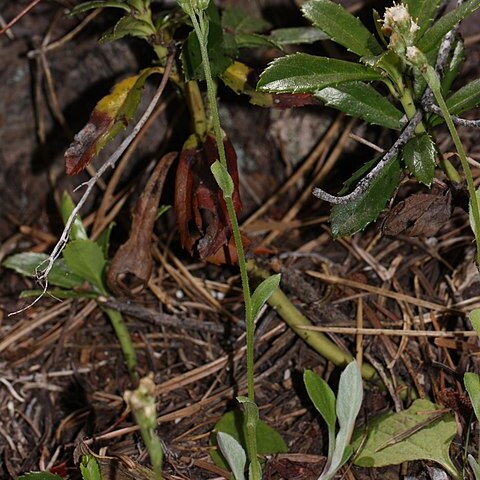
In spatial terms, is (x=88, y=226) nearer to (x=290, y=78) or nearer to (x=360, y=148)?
(x=360, y=148)

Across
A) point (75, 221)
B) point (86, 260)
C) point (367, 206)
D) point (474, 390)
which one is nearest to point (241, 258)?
point (367, 206)

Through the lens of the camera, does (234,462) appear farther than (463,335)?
No

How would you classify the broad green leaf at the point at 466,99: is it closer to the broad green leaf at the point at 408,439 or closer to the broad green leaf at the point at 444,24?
the broad green leaf at the point at 444,24

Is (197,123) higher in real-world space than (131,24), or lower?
lower

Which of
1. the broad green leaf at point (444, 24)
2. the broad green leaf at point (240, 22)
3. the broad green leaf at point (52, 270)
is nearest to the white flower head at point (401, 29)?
the broad green leaf at point (444, 24)

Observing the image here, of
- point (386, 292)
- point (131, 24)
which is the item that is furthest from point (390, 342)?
point (131, 24)

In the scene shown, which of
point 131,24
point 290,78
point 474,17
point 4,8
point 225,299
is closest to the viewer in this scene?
point 290,78
